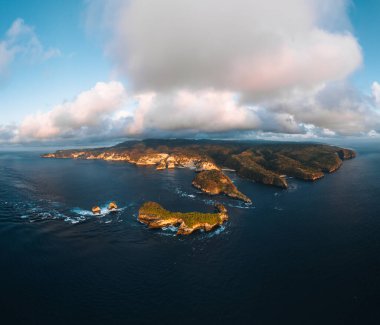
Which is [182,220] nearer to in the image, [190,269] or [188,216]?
[188,216]

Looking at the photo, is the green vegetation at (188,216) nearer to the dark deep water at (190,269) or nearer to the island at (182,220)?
the island at (182,220)

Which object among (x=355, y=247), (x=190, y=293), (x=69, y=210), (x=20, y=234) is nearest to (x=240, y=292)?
(x=190, y=293)

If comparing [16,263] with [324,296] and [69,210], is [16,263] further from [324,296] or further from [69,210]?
[324,296]

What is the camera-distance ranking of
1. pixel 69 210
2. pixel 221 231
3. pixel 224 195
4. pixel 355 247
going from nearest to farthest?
1. pixel 355 247
2. pixel 221 231
3. pixel 69 210
4. pixel 224 195

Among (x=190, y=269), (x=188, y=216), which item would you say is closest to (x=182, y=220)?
(x=188, y=216)

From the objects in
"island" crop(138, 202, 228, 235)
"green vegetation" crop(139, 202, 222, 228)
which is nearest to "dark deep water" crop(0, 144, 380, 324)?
"island" crop(138, 202, 228, 235)

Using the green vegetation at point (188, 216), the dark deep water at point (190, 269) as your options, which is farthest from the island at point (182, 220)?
the dark deep water at point (190, 269)

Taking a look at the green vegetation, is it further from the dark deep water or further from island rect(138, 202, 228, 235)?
the dark deep water
